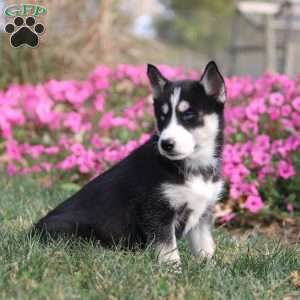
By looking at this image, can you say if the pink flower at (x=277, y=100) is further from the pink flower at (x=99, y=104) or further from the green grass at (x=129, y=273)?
the pink flower at (x=99, y=104)

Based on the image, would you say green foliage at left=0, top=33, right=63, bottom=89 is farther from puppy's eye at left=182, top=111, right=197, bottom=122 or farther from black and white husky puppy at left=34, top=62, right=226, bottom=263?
puppy's eye at left=182, top=111, right=197, bottom=122

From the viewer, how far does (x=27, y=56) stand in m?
10.0

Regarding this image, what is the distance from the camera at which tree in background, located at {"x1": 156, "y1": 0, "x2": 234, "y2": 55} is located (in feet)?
79.7

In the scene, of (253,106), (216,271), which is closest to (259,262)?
(216,271)

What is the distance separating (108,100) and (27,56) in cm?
208

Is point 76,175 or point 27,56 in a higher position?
point 27,56

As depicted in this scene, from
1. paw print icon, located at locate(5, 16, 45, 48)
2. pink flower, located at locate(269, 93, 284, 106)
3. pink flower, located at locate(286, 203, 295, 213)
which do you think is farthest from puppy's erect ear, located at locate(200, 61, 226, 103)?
pink flower, located at locate(269, 93, 284, 106)

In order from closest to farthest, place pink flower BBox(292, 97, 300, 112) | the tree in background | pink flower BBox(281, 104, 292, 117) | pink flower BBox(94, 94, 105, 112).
A: pink flower BBox(292, 97, 300, 112) < pink flower BBox(281, 104, 292, 117) < pink flower BBox(94, 94, 105, 112) < the tree in background

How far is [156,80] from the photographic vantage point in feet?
13.2

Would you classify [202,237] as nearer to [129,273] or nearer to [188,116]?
[188,116]

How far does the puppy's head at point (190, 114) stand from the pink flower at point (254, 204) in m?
1.32

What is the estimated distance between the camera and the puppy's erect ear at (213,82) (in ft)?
12.4

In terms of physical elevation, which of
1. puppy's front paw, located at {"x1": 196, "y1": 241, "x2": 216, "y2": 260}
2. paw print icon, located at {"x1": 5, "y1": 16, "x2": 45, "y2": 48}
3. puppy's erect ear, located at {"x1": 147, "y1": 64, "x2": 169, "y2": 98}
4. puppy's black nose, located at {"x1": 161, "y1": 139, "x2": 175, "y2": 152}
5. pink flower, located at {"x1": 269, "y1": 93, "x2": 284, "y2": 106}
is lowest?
puppy's front paw, located at {"x1": 196, "y1": 241, "x2": 216, "y2": 260}

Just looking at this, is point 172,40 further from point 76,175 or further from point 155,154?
point 155,154
